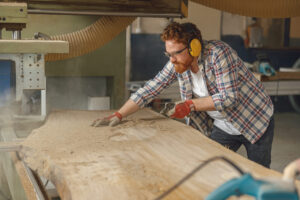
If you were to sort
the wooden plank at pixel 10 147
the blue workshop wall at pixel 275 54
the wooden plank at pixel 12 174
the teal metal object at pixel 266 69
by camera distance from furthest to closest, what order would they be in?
1. the blue workshop wall at pixel 275 54
2. the teal metal object at pixel 266 69
3. the wooden plank at pixel 12 174
4. the wooden plank at pixel 10 147

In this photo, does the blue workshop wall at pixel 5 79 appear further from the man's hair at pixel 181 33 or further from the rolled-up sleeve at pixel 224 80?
the rolled-up sleeve at pixel 224 80

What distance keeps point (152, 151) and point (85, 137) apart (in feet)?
1.25

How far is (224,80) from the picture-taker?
2.01 m

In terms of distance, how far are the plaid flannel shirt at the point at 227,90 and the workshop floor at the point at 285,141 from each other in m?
1.66

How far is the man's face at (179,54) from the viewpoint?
204 cm

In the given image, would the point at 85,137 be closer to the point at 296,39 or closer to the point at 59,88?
the point at 59,88

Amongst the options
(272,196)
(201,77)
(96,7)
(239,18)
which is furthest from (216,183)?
(239,18)

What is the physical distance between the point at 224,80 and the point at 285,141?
121 inches

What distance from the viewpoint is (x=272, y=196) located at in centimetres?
76

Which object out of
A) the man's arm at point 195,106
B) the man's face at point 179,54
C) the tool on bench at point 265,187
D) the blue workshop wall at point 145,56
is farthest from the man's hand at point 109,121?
the blue workshop wall at point 145,56

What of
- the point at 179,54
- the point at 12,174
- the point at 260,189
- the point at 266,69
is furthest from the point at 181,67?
the point at 266,69

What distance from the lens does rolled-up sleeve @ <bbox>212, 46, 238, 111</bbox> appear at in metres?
2.00

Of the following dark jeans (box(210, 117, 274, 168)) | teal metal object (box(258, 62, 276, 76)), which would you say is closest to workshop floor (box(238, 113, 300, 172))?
teal metal object (box(258, 62, 276, 76))

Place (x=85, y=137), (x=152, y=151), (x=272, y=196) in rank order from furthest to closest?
(x=85, y=137) → (x=152, y=151) → (x=272, y=196)
